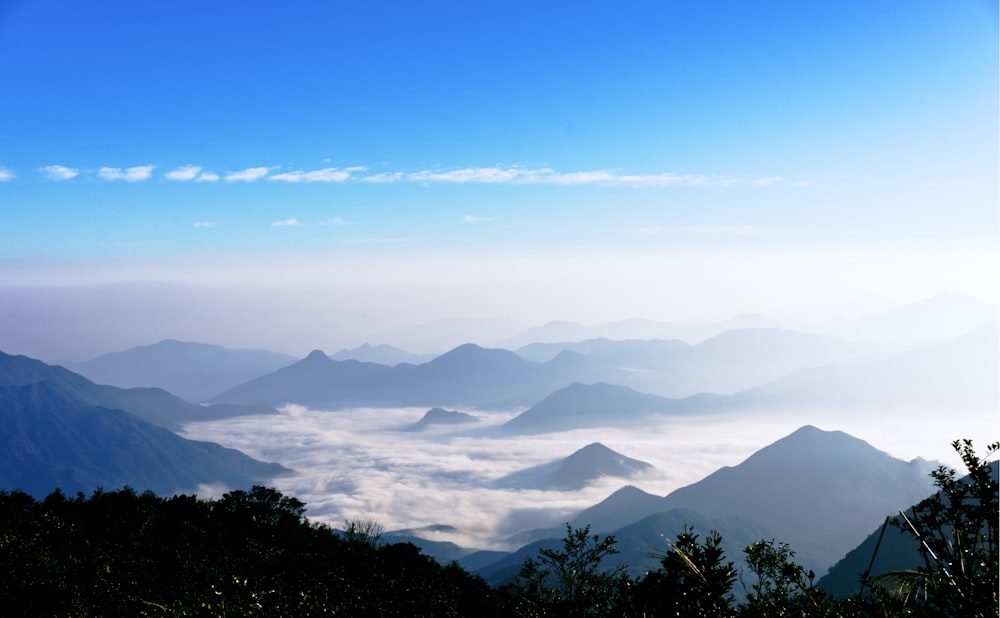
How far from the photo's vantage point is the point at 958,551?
11109 millimetres

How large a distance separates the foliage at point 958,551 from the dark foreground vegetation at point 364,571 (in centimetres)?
4

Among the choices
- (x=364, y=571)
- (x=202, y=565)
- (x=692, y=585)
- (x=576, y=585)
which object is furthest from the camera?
(x=364, y=571)

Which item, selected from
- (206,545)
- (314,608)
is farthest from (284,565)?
(314,608)

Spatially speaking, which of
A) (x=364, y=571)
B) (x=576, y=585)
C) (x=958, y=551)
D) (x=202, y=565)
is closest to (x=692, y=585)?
(x=958, y=551)

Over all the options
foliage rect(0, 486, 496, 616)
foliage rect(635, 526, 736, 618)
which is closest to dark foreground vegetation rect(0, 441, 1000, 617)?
foliage rect(635, 526, 736, 618)

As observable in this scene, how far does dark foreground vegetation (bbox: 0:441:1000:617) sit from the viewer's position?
38.7ft

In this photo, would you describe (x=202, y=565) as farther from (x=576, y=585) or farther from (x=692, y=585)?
(x=692, y=585)

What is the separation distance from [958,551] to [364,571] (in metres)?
56.9

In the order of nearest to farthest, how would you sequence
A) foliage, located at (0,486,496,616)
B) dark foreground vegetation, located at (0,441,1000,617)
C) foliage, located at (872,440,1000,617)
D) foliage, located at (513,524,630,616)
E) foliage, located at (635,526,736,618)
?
foliage, located at (872,440,1000,617)
dark foreground vegetation, located at (0,441,1000,617)
foliage, located at (635,526,736,618)
foliage, located at (513,524,630,616)
foliage, located at (0,486,496,616)

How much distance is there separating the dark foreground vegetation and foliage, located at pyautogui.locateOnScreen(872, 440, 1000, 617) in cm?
4

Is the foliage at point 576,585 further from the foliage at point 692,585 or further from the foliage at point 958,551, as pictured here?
the foliage at point 958,551

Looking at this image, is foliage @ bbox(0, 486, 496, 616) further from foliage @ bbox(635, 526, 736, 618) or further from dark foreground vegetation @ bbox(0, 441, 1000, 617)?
foliage @ bbox(635, 526, 736, 618)

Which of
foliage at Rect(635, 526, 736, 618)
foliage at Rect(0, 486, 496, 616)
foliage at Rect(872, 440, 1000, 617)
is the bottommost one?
foliage at Rect(0, 486, 496, 616)

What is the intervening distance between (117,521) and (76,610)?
41509 mm
